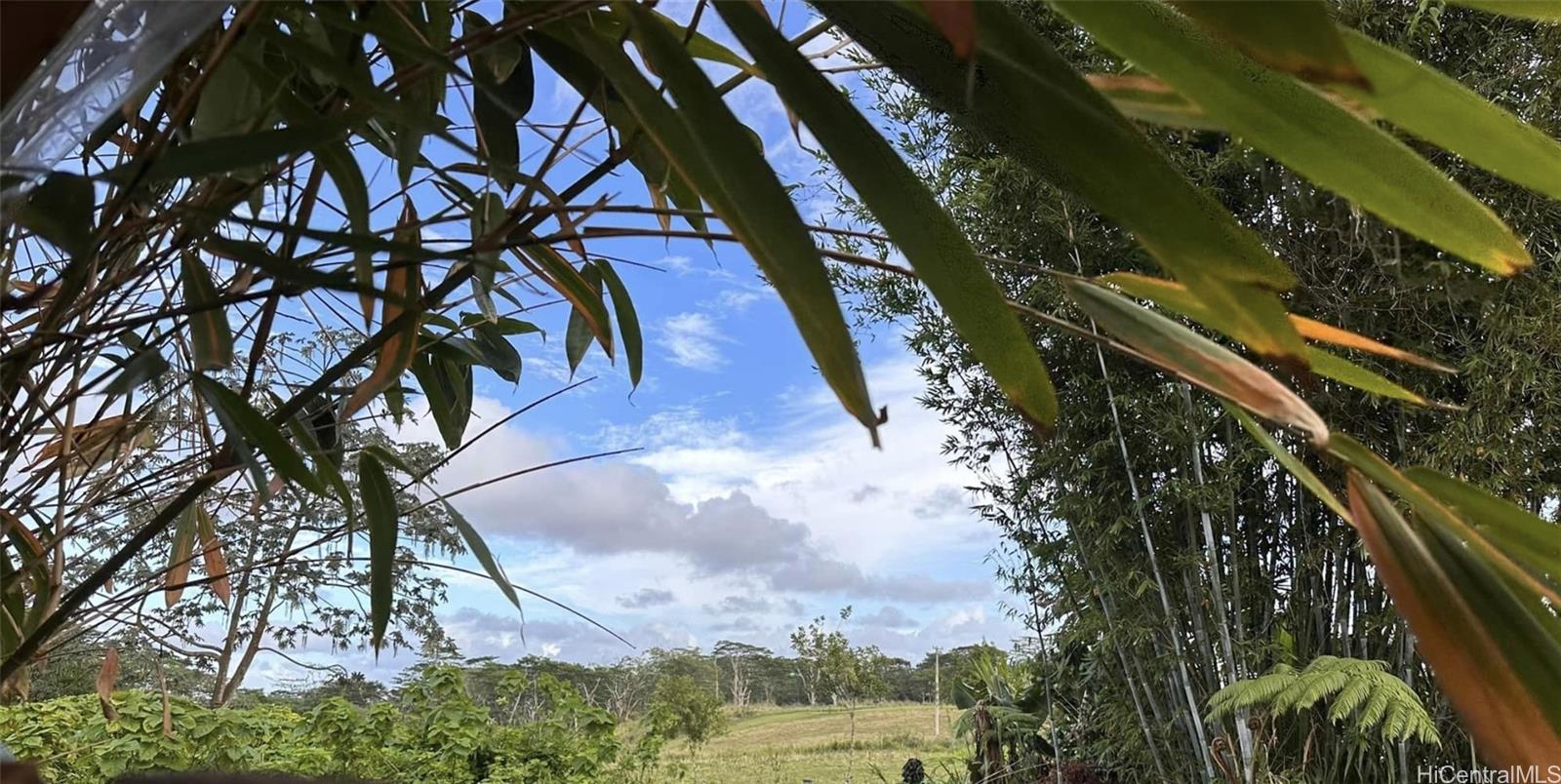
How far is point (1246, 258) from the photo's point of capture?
0.25 metres

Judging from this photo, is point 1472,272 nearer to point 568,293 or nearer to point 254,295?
point 568,293

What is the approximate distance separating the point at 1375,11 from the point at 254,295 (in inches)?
90.2

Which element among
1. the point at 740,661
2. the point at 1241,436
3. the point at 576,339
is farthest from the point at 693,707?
the point at 576,339

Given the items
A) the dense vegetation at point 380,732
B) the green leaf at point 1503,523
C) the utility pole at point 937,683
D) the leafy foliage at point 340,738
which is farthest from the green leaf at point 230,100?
the utility pole at point 937,683

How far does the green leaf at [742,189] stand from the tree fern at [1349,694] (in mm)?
1893

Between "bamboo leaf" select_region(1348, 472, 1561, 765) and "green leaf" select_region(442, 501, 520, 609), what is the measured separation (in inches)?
15.5

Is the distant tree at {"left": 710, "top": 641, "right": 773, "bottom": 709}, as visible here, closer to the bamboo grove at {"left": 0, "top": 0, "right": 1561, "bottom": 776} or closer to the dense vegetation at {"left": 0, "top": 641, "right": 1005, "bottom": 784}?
the dense vegetation at {"left": 0, "top": 641, "right": 1005, "bottom": 784}

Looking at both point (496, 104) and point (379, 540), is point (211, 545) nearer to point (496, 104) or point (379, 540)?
point (379, 540)

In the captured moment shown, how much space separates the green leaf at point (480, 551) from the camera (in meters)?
0.49

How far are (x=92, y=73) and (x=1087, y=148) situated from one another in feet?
0.88

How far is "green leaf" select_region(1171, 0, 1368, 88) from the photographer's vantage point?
196 mm

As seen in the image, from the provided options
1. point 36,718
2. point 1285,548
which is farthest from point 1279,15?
point 36,718

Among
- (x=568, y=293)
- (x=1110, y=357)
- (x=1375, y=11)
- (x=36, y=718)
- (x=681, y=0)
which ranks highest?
(x=1375, y=11)

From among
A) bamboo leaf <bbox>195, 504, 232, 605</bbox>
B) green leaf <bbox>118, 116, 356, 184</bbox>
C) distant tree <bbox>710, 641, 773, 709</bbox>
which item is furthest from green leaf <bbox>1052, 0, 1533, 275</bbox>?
distant tree <bbox>710, 641, 773, 709</bbox>
